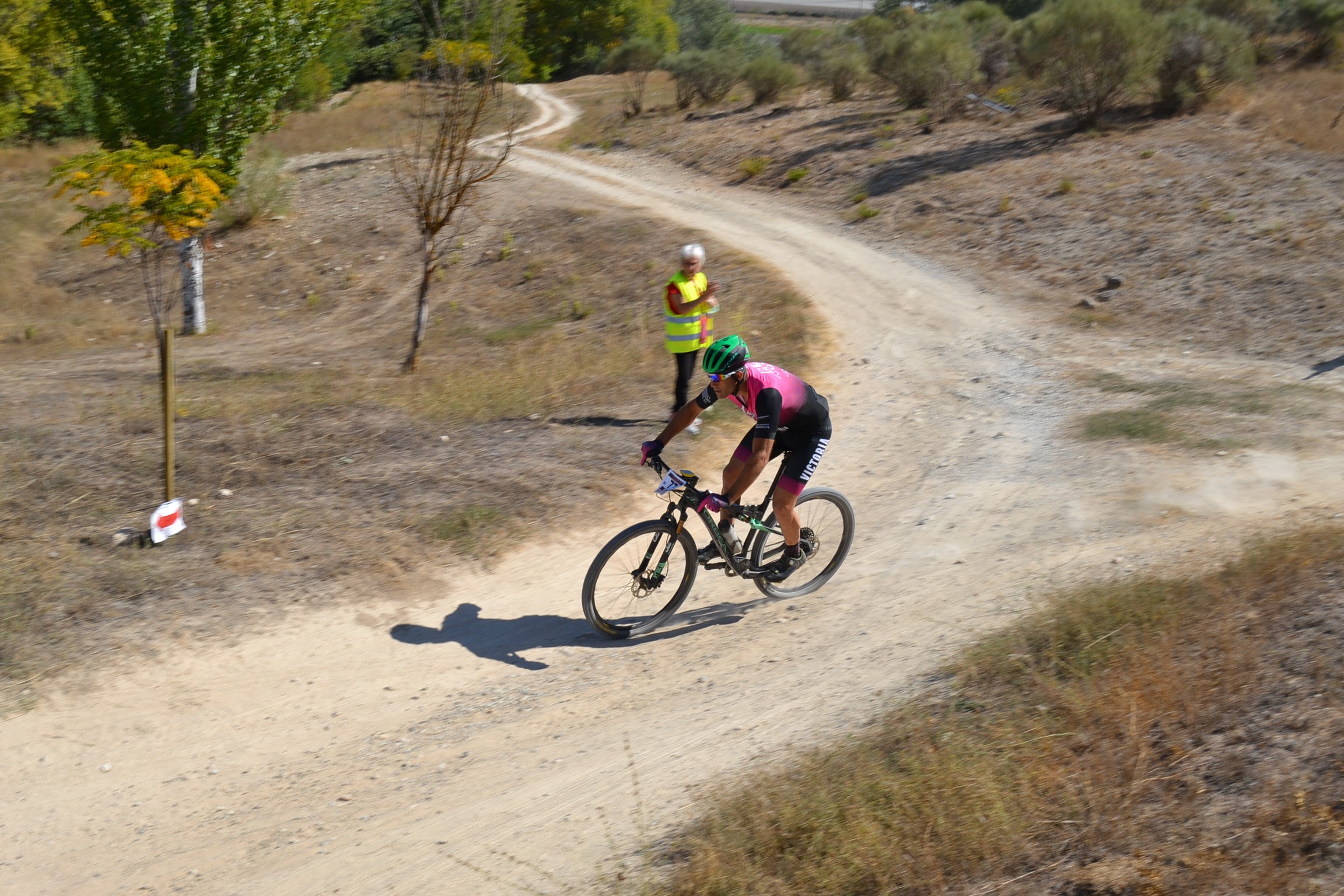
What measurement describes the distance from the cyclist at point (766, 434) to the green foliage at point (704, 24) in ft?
197

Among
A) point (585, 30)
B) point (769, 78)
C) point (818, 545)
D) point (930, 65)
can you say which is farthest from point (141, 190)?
point (585, 30)

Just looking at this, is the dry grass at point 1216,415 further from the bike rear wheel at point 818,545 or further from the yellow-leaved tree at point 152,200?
the yellow-leaved tree at point 152,200

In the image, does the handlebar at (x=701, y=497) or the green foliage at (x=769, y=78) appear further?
the green foliage at (x=769, y=78)

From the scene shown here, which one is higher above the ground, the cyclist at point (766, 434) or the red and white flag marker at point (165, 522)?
the cyclist at point (766, 434)

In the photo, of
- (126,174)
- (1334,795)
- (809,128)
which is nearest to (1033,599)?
(1334,795)

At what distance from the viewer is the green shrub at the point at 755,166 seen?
27.2 metres

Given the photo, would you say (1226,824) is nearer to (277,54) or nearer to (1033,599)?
(1033,599)

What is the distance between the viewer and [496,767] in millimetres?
6258

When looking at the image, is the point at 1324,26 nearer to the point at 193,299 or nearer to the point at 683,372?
the point at 683,372

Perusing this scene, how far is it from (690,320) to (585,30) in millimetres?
55701

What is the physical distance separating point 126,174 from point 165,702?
540 cm

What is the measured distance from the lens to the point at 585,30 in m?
61.2

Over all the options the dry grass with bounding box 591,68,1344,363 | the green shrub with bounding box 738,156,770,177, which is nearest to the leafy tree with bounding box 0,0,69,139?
the green shrub with bounding box 738,156,770,177

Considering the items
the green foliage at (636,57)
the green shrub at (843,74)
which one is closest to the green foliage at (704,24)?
the green foliage at (636,57)
